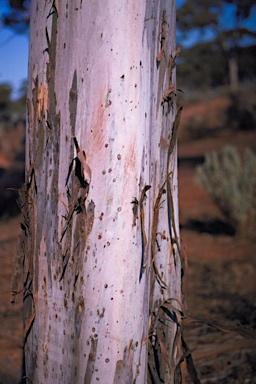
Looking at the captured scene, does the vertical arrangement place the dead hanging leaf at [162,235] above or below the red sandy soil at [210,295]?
above

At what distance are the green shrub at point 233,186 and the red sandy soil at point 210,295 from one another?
0.30 metres

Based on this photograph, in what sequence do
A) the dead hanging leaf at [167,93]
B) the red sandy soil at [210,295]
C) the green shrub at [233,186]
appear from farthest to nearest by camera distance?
1. the green shrub at [233,186]
2. the red sandy soil at [210,295]
3. the dead hanging leaf at [167,93]

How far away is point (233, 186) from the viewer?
243 inches

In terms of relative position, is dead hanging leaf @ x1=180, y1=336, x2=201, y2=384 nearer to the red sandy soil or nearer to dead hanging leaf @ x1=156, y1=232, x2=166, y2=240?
the red sandy soil

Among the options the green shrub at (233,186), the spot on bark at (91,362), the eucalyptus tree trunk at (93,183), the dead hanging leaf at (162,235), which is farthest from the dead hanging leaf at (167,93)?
the green shrub at (233,186)

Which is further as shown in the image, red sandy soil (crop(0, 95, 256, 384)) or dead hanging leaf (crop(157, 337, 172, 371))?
red sandy soil (crop(0, 95, 256, 384))

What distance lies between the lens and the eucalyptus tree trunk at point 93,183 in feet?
4.42

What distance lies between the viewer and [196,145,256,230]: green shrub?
6090 mm

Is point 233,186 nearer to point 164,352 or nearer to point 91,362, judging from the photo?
point 164,352

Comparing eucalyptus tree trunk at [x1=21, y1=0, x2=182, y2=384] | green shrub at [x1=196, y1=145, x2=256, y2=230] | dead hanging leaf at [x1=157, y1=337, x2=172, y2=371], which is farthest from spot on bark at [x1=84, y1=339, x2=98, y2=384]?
green shrub at [x1=196, y1=145, x2=256, y2=230]

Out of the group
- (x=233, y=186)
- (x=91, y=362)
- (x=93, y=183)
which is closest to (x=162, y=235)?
(x=93, y=183)

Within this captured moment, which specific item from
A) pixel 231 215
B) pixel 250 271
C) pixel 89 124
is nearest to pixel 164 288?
pixel 89 124

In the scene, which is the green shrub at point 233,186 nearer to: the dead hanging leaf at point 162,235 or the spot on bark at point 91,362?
the dead hanging leaf at point 162,235

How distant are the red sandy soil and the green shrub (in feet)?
0.99
